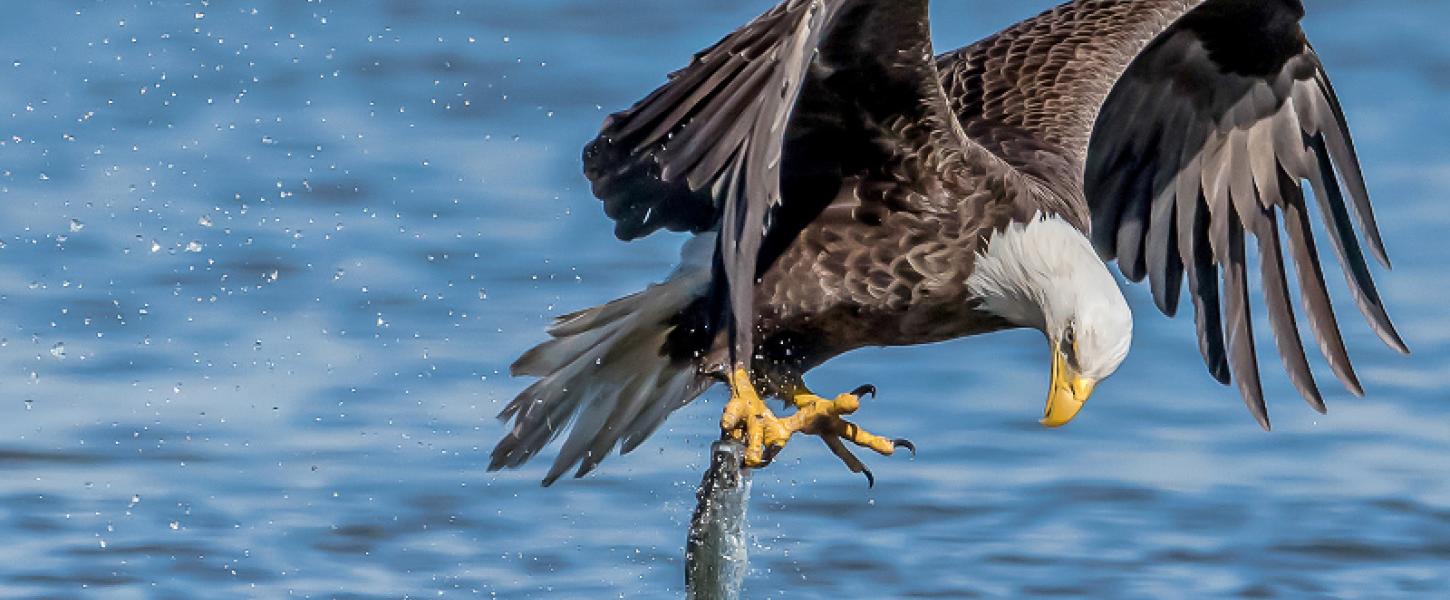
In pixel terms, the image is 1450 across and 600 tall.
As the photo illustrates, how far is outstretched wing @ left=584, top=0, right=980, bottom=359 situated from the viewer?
535cm

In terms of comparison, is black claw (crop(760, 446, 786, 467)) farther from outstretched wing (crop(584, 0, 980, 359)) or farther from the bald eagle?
outstretched wing (crop(584, 0, 980, 359))

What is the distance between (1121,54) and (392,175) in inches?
108

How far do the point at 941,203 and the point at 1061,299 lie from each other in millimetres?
332

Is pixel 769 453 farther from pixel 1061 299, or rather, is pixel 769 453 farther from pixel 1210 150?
pixel 1210 150

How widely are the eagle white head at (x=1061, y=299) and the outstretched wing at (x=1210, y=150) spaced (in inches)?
22.6

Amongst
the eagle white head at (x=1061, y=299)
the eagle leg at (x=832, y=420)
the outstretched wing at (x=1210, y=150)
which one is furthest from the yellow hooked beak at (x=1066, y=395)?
the outstretched wing at (x=1210, y=150)

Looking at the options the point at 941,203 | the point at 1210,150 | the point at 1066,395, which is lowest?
the point at 1066,395

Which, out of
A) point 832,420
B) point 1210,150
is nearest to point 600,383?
point 832,420

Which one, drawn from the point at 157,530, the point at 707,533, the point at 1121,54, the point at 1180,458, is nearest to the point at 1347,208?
the point at 1121,54

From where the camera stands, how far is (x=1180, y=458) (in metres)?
7.58

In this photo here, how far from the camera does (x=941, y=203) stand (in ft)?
19.8

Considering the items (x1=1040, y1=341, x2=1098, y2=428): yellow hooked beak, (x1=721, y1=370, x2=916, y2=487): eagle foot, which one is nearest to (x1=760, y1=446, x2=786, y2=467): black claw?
(x1=721, y1=370, x2=916, y2=487): eagle foot

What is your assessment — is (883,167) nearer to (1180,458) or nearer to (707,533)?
(707,533)

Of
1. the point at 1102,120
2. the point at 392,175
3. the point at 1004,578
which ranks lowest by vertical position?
the point at 1004,578
